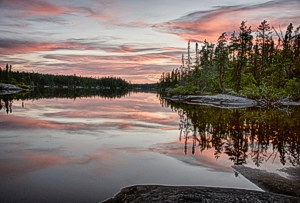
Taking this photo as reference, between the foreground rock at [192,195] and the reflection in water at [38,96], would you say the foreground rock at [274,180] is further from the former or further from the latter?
the reflection in water at [38,96]

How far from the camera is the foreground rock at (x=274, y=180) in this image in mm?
9234

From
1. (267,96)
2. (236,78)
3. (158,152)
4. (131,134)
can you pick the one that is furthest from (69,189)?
(236,78)

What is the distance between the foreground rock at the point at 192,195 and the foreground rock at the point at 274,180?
39.7 inches

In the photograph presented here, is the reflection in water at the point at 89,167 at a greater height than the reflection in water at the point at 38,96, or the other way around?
the reflection in water at the point at 38,96

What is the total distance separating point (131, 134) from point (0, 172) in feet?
33.2

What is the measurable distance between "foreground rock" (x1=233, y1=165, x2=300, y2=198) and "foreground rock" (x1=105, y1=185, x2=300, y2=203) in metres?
1.01

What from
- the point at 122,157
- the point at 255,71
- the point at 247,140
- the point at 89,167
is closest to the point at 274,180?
the point at 122,157

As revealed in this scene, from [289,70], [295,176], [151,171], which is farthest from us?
[289,70]

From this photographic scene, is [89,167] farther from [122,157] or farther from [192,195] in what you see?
[192,195]

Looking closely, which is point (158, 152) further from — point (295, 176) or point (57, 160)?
point (295, 176)

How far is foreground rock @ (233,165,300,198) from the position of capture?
30.3 feet

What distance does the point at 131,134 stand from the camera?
1983 cm

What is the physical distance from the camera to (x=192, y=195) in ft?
26.0

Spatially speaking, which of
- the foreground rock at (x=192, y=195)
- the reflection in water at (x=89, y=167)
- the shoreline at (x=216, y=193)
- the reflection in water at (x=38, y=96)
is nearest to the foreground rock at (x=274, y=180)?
the shoreline at (x=216, y=193)
